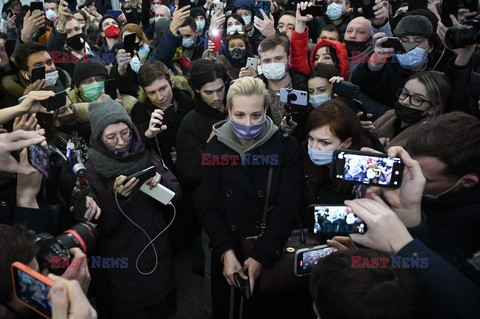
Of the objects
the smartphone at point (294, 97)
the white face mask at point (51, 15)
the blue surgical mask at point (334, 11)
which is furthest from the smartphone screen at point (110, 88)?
the white face mask at point (51, 15)

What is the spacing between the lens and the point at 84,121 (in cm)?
322

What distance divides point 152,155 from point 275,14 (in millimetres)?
6487

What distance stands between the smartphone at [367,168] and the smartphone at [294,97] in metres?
1.20

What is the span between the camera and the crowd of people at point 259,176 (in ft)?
4.70

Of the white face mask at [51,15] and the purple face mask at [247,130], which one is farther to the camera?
the white face mask at [51,15]

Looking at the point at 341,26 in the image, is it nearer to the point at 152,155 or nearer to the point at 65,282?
the point at 152,155

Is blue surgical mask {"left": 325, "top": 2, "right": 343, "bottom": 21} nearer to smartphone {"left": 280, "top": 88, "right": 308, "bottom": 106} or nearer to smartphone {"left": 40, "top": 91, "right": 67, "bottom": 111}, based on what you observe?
smartphone {"left": 280, "top": 88, "right": 308, "bottom": 106}

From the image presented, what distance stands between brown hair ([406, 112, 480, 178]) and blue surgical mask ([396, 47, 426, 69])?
190 centimetres

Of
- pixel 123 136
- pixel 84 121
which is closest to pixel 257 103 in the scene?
pixel 123 136

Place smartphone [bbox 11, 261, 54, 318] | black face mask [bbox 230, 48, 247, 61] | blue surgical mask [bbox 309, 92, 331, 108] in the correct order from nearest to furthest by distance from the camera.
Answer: smartphone [bbox 11, 261, 54, 318], blue surgical mask [bbox 309, 92, 331, 108], black face mask [bbox 230, 48, 247, 61]

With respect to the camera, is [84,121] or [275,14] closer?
[84,121]

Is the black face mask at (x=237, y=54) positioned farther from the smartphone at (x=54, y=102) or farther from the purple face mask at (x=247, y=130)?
the smartphone at (x=54, y=102)

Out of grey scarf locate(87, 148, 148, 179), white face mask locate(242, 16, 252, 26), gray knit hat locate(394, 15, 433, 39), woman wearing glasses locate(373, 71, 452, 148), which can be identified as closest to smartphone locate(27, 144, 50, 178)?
grey scarf locate(87, 148, 148, 179)

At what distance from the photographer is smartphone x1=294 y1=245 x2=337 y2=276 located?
184 cm
